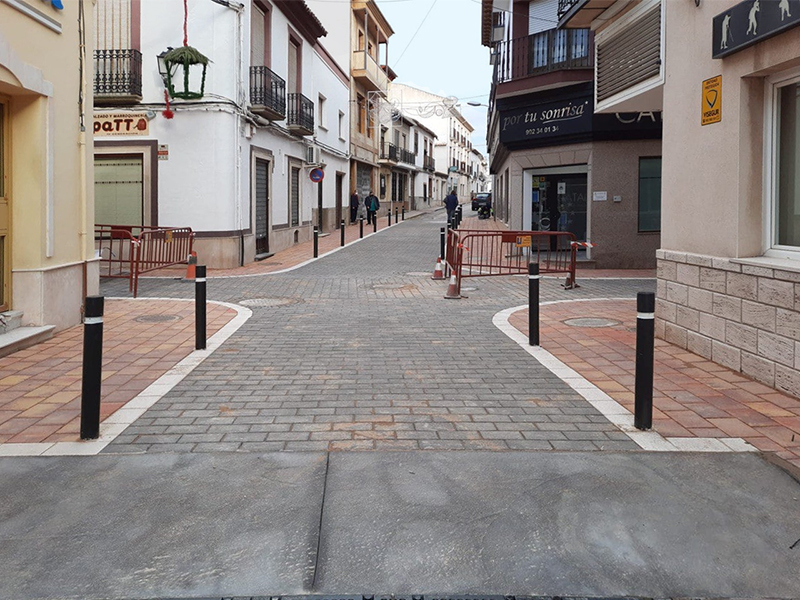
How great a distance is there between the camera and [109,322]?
10.1 metres

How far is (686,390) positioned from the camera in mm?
6320

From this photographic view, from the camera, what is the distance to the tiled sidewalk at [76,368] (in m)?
5.46

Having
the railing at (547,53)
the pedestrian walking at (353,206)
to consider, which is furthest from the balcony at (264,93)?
the pedestrian walking at (353,206)

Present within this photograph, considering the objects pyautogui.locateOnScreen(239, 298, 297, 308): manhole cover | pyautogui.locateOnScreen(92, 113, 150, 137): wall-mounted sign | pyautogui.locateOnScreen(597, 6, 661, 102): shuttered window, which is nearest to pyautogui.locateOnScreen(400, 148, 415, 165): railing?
pyautogui.locateOnScreen(92, 113, 150, 137): wall-mounted sign

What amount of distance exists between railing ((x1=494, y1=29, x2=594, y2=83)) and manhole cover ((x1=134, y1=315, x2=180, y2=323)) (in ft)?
36.9

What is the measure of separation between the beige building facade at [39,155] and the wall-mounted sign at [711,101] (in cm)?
681

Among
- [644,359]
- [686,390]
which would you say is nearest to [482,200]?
[686,390]

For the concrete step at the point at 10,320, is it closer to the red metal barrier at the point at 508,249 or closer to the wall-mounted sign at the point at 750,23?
the red metal barrier at the point at 508,249

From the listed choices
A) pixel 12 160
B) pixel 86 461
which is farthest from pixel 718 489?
pixel 12 160

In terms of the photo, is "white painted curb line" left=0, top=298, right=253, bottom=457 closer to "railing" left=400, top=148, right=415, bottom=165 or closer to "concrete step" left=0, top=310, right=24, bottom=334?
"concrete step" left=0, top=310, right=24, bottom=334

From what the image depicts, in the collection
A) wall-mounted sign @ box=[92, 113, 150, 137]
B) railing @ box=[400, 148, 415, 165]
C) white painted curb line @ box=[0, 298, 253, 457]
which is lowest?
white painted curb line @ box=[0, 298, 253, 457]

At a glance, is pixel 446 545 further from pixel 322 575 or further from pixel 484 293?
pixel 484 293

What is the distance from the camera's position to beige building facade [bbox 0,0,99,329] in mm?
8211

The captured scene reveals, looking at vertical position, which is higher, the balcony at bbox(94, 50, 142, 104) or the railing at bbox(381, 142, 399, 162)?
the railing at bbox(381, 142, 399, 162)
